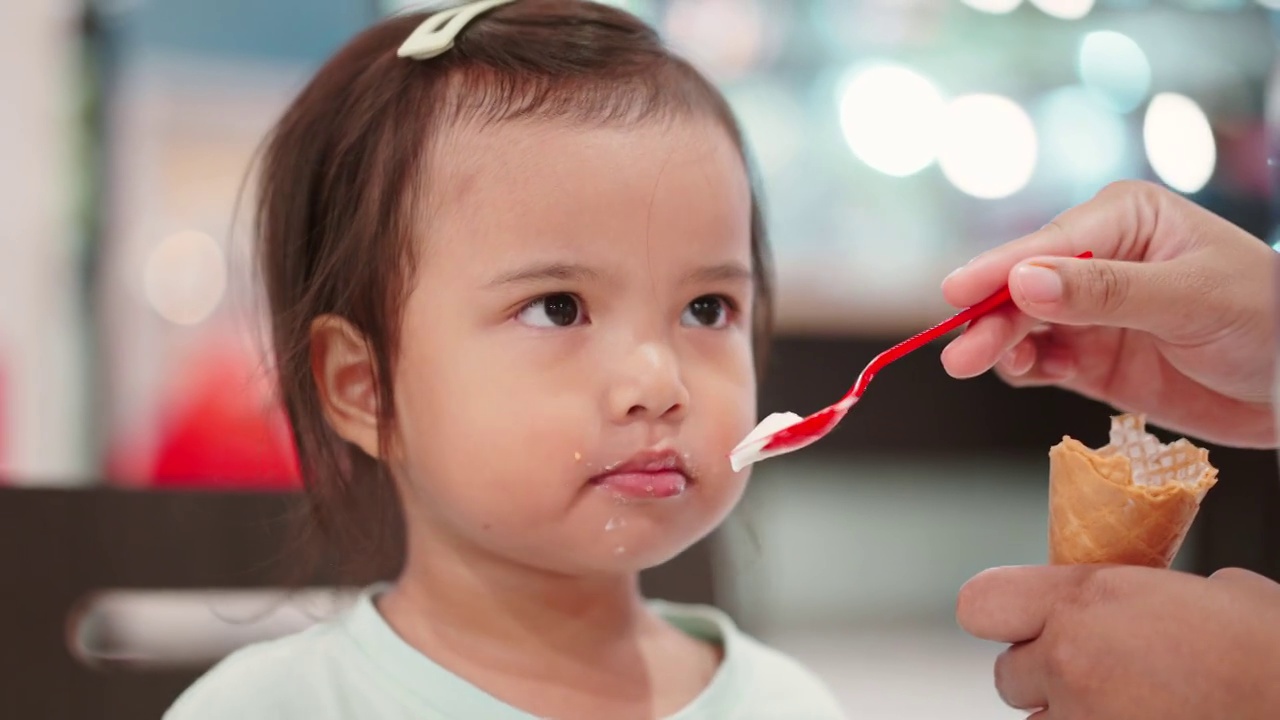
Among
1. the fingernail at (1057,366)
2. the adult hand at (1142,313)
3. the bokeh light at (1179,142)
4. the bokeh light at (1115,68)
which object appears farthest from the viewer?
the bokeh light at (1115,68)

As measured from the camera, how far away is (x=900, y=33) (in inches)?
102

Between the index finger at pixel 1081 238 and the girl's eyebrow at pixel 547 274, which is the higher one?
the index finger at pixel 1081 238

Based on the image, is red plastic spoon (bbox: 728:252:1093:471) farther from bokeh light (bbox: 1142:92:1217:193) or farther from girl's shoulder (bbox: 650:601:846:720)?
bokeh light (bbox: 1142:92:1217:193)

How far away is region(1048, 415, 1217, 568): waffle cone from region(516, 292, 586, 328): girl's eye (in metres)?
0.32

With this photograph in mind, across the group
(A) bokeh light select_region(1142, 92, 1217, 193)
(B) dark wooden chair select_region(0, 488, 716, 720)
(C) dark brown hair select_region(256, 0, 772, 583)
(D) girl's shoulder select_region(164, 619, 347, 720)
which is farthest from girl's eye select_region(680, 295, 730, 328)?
(A) bokeh light select_region(1142, 92, 1217, 193)

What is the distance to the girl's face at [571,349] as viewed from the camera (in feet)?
2.64

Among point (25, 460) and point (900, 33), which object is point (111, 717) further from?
point (900, 33)

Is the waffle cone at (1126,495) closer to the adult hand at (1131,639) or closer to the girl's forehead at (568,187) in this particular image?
the adult hand at (1131,639)

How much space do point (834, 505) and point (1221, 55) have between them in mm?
1254

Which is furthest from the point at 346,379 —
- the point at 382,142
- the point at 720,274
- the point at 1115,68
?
the point at 1115,68

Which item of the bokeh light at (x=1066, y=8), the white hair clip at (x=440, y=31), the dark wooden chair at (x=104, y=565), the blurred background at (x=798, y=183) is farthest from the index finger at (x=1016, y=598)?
the bokeh light at (x=1066, y=8)

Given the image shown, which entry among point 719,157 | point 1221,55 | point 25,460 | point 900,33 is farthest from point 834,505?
point 719,157

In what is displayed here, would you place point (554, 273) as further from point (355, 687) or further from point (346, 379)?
point (355, 687)

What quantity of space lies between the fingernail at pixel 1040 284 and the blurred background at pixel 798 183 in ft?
4.73
